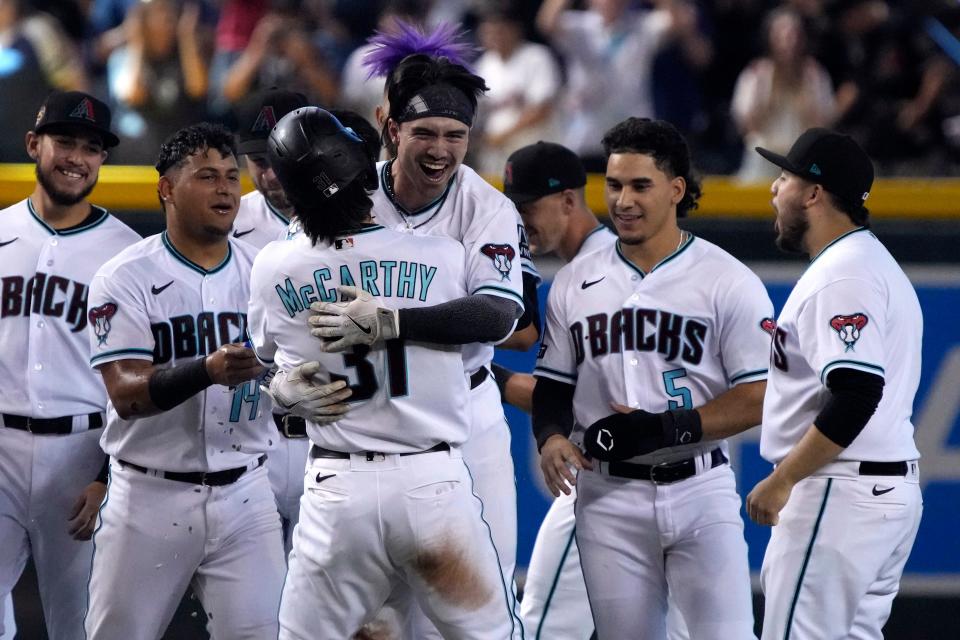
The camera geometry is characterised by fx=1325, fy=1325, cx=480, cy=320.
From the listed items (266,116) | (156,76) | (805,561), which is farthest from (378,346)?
(156,76)

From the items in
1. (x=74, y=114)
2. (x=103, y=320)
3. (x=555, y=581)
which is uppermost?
(x=74, y=114)

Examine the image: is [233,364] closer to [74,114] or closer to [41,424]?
[41,424]

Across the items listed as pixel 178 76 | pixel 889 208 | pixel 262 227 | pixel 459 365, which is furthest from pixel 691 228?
pixel 178 76

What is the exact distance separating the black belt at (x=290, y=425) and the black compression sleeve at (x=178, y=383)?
2.88ft

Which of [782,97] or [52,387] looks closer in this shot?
[52,387]

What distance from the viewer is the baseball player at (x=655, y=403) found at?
4.23 m

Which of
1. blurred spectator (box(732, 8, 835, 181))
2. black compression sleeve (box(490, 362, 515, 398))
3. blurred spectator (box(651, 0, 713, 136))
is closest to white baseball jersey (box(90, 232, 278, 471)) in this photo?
black compression sleeve (box(490, 362, 515, 398))

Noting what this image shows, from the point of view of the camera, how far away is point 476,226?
13.4 ft

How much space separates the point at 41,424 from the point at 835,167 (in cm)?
294

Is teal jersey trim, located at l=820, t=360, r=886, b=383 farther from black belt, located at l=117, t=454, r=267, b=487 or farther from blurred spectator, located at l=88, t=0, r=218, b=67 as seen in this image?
blurred spectator, located at l=88, t=0, r=218, b=67

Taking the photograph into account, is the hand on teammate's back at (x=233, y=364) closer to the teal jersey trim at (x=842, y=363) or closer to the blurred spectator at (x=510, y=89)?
the teal jersey trim at (x=842, y=363)

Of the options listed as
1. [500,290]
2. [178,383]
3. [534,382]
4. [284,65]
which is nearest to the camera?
[500,290]

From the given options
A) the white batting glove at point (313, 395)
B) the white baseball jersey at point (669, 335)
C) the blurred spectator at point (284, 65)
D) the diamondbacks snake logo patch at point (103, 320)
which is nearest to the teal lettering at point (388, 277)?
the white batting glove at point (313, 395)

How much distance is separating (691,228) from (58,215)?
9.62ft
